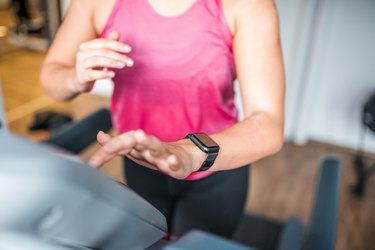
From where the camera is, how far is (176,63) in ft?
2.36

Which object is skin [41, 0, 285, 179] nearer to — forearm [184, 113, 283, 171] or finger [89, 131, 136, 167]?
forearm [184, 113, 283, 171]

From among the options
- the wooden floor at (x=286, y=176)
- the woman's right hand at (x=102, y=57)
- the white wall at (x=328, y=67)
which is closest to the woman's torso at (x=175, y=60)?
the woman's right hand at (x=102, y=57)

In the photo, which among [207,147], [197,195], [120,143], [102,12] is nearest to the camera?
[120,143]

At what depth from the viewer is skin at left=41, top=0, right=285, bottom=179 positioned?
61 centimetres

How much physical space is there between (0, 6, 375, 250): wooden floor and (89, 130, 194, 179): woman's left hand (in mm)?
1065

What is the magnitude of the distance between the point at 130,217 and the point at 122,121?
48cm

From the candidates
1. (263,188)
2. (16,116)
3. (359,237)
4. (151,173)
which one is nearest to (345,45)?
(263,188)

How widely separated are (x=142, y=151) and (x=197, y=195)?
53cm

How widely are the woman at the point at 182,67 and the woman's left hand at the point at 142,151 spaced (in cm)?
11

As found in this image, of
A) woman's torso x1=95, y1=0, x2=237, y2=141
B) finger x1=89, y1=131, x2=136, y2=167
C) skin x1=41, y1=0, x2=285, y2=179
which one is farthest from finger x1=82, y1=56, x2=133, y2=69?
finger x1=89, y1=131, x2=136, y2=167

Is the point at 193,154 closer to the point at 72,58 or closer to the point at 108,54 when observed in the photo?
the point at 108,54

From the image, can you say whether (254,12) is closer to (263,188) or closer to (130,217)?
(130,217)

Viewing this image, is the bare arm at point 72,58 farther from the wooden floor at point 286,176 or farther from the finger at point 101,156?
the wooden floor at point 286,176

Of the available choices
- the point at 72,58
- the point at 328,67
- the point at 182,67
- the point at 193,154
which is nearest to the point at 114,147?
the point at 193,154
